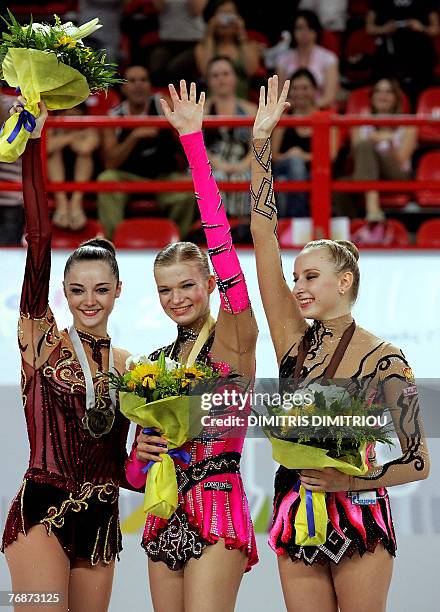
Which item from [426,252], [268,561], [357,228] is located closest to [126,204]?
[357,228]

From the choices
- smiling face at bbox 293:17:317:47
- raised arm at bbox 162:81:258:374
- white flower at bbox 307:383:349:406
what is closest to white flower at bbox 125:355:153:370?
raised arm at bbox 162:81:258:374

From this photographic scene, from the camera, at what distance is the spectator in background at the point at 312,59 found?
8.02m

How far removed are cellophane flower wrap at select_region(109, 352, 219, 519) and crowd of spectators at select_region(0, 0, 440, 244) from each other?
364 cm

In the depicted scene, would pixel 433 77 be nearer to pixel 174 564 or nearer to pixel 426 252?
pixel 426 252

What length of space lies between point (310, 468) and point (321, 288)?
0.54 metres

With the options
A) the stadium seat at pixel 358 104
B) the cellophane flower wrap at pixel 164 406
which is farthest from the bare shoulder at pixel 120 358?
the stadium seat at pixel 358 104

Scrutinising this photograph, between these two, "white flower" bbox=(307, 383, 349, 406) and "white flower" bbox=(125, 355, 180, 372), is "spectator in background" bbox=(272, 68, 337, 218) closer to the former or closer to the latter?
"white flower" bbox=(125, 355, 180, 372)

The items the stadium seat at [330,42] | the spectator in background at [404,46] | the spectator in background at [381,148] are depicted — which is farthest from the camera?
the stadium seat at [330,42]

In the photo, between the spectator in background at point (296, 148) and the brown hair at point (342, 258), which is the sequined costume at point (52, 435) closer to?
the brown hair at point (342, 258)

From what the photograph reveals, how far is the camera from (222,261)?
10.5 ft

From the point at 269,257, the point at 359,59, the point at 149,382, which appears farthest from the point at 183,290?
the point at 359,59

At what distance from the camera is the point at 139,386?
3023 mm

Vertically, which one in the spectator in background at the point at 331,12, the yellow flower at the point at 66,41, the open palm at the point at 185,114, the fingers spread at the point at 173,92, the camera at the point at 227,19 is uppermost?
the spectator in background at the point at 331,12

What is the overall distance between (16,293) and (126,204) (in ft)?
5.35
